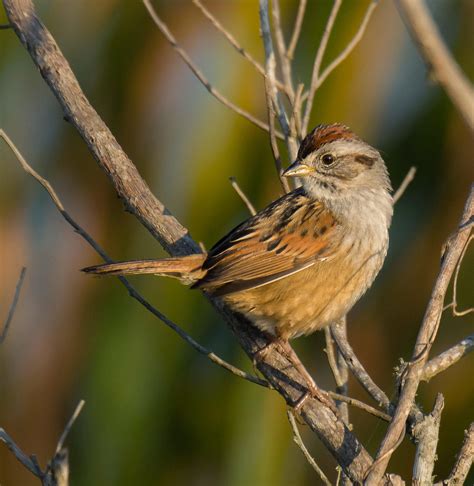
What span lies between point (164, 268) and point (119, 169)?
0.40m

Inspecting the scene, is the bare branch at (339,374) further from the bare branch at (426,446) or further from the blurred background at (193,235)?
the blurred background at (193,235)

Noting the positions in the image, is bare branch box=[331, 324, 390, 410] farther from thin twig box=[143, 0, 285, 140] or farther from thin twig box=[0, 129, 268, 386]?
thin twig box=[143, 0, 285, 140]

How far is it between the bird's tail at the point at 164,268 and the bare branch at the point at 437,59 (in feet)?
6.34

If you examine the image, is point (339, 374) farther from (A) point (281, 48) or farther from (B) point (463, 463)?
(A) point (281, 48)

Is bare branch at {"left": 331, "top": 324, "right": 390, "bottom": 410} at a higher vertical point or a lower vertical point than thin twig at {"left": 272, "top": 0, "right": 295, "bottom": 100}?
lower

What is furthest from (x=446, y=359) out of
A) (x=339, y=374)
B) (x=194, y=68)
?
(x=194, y=68)

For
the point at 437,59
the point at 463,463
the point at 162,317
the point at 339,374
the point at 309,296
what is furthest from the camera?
the point at 309,296

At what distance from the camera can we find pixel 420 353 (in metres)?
2.22

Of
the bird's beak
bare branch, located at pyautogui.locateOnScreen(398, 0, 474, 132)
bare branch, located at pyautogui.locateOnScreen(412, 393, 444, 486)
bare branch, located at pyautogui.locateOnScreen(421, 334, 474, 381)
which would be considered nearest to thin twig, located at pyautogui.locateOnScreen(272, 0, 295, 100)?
the bird's beak

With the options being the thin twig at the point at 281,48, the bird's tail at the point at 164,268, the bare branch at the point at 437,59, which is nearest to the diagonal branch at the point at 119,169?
the bird's tail at the point at 164,268

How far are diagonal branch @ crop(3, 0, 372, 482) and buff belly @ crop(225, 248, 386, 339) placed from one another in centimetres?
8

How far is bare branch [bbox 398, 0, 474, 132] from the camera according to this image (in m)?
1.07

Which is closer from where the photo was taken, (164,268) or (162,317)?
(162,317)

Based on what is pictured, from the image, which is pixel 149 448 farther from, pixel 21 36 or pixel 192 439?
pixel 21 36
